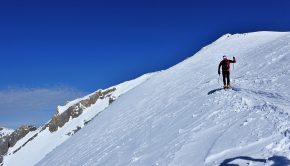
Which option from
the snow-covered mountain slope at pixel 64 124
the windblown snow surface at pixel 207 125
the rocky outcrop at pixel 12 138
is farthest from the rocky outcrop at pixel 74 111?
the windblown snow surface at pixel 207 125

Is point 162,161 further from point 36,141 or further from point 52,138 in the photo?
point 36,141

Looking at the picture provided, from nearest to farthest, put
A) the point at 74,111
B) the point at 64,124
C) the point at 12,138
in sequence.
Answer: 1. the point at 74,111
2. the point at 64,124
3. the point at 12,138

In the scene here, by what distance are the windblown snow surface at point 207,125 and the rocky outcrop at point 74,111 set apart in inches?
3100

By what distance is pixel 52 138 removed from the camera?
114562mm

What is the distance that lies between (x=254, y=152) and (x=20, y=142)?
429ft

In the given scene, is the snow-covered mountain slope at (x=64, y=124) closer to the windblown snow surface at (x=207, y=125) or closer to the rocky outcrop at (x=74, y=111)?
the rocky outcrop at (x=74, y=111)

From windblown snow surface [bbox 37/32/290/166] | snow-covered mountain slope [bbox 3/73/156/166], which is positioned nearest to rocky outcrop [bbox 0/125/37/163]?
snow-covered mountain slope [bbox 3/73/156/166]

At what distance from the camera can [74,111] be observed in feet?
387

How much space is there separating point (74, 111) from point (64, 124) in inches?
182

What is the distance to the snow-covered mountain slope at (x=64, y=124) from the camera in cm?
10744

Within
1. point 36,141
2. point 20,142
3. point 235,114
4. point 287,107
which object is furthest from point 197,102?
point 20,142

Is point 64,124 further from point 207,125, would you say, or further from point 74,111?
point 207,125

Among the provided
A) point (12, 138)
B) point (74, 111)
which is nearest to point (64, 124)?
point (74, 111)

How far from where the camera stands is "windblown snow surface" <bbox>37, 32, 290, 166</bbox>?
1330 centimetres
